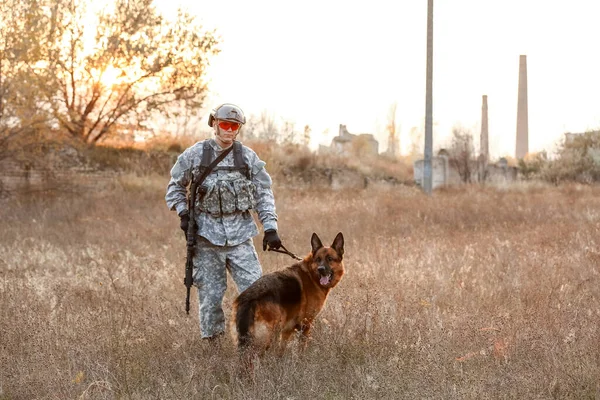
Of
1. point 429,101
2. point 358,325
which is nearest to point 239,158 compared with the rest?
point 358,325

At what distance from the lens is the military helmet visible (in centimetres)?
512

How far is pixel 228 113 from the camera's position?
5.12 metres

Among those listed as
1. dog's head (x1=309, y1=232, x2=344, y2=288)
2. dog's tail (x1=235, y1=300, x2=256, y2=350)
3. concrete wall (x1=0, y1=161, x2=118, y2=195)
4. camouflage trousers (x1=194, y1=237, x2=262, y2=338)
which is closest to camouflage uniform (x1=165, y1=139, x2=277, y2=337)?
camouflage trousers (x1=194, y1=237, x2=262, y2=338)

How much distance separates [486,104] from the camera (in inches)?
2606

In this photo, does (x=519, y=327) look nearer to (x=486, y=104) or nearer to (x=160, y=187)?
(x=160, y=187)

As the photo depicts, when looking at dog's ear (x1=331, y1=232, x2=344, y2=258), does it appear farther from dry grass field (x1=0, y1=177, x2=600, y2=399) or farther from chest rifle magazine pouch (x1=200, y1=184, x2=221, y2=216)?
chest rifle magazine pouch (x1=200, y1=184, x2=221, y2=216)

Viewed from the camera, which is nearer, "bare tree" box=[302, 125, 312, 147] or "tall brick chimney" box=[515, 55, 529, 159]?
"bare tree" box=[302, 125, 312, 147]

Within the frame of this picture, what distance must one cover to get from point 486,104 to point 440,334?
64.2m

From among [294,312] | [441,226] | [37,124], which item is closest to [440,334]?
[294,312]

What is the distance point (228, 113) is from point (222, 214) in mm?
778

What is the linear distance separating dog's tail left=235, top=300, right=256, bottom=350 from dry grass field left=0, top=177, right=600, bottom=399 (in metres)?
0.19

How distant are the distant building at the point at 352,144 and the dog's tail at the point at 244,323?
98.2 feet

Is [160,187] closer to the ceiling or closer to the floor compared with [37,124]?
closer to the floor

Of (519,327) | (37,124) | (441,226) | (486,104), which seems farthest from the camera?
(486,104)
